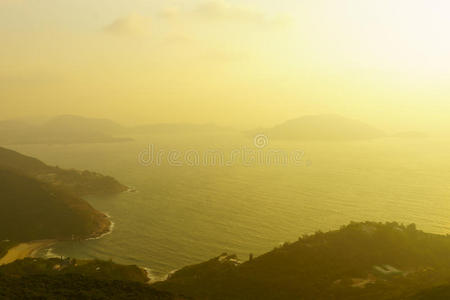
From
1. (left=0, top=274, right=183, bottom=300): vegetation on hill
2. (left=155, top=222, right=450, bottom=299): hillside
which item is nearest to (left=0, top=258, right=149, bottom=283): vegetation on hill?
(left=155, top=222, right=450, bottom=299): hillside

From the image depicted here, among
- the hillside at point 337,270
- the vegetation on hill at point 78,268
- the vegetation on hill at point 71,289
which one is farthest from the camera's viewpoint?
the vegetation on hill at point 78,268

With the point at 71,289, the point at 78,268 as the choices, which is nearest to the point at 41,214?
the point at 78,268

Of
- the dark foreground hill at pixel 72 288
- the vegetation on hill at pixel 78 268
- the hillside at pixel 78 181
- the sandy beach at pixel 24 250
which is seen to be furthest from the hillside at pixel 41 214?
the dark foreground hill at pixel 72 288

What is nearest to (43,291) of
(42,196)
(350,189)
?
(42,196)

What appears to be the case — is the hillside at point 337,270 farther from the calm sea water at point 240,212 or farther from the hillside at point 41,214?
the hillside at point 41,214

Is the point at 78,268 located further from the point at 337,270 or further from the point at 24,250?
the point at 337,270

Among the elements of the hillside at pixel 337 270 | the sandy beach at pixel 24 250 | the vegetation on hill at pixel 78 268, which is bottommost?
the sandy beach at pixel 24 250

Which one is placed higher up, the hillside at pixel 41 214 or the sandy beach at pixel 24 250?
the hillside at pixel 41 214
